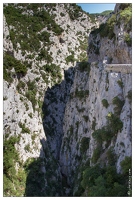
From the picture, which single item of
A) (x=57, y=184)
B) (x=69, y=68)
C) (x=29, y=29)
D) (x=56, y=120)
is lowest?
(x=57, y=184)

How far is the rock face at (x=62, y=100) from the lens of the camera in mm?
19438

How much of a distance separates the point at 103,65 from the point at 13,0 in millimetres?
11228

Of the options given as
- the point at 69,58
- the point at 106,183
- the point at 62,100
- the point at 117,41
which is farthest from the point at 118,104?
the point at 69,58

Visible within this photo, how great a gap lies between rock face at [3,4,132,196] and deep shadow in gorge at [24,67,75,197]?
11 cm

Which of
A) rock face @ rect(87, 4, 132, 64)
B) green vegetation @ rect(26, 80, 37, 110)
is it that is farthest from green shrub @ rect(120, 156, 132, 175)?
green vegetation @ rect(26, 80, 37, 110)

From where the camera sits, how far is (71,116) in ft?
120

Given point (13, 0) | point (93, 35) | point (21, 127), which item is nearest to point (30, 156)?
point (21, 127)

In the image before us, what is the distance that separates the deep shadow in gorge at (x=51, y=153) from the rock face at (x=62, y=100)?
0.11 meters

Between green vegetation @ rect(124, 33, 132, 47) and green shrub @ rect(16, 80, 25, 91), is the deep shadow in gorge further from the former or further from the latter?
green vegetation @ rect(124, 33, 132, 47)

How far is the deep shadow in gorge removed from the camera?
91.1 ft

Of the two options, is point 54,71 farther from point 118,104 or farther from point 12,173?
point 118,104

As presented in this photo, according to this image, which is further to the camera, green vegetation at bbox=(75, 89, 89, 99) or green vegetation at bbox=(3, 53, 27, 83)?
green vegetation at bbox=(75, 89, 89, 99)

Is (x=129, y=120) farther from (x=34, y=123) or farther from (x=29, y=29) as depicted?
(x=29, y=29)

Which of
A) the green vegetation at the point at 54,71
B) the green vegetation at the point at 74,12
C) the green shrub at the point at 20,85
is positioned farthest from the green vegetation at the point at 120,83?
the green vegetation at the point at 74,12
